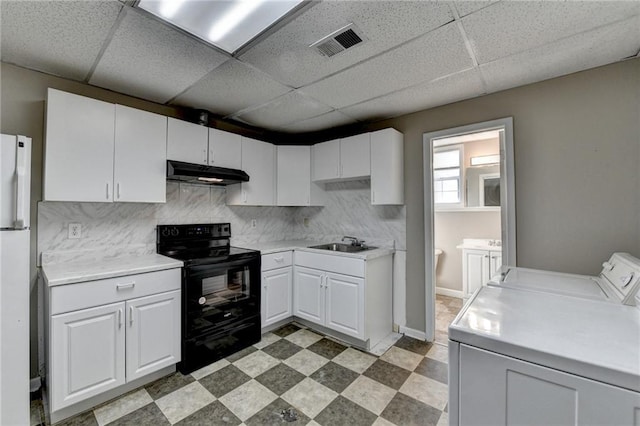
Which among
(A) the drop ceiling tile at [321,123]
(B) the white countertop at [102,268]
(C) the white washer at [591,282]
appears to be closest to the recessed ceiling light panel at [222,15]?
(A) the drop ceiling tile at [321,123]

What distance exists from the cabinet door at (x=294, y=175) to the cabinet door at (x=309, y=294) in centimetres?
87

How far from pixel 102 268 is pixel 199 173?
3.43 feet

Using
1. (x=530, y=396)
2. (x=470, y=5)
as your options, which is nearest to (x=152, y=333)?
(x=530, y=396)

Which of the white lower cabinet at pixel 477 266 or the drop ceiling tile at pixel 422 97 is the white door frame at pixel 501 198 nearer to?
the drop ceiling tile at pixel 422 97

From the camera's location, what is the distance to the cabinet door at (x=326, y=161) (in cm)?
326

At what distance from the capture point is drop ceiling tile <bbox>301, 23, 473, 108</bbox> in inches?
68.1

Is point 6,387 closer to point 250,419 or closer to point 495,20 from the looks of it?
point 250,419

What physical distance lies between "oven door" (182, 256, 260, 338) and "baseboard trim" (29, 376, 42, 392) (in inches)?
40.4

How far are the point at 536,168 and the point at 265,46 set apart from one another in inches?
88.9

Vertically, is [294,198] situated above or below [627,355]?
above

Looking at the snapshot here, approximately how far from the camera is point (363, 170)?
9.93 ft

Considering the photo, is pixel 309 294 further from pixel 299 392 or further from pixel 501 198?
pixel 501 198

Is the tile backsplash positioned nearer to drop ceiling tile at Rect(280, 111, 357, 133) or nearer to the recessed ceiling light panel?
drop ceiling tile at Rect(280, 111, 357, 133)

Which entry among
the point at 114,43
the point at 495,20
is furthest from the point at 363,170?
the point at 114,43
